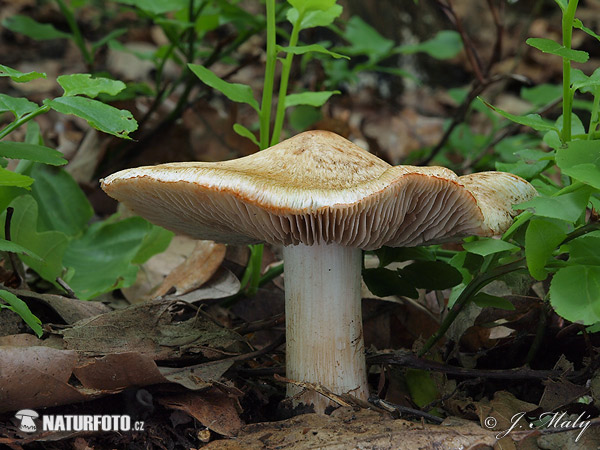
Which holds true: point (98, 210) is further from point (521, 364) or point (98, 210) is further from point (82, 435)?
point (521, 364)

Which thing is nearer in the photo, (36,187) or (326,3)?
(326,3)

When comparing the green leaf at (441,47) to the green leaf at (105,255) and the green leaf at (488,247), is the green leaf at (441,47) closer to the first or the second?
the green leaf at (105,255)

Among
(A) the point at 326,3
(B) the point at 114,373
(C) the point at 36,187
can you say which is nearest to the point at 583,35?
(A) the point at 326,3

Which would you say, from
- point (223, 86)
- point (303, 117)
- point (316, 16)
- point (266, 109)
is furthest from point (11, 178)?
point (303, 117)

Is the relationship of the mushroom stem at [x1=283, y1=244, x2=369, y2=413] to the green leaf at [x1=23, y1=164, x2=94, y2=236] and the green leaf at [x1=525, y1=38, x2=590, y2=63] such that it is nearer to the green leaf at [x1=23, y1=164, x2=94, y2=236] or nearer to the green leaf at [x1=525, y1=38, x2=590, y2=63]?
the green leaf at [x1=525, y1=38, x2=590, y2=63]

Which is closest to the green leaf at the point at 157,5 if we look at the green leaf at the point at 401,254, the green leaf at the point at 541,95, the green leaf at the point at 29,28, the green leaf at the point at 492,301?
the green leaf at the point at 29,28

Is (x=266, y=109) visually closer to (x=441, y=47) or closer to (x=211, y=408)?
(x=211, y=408)

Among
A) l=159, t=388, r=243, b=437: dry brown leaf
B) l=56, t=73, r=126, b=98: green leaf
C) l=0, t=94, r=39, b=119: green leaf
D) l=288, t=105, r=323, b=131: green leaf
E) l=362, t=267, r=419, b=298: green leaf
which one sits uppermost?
l=288, t=105, r=323, b=131: green leaf

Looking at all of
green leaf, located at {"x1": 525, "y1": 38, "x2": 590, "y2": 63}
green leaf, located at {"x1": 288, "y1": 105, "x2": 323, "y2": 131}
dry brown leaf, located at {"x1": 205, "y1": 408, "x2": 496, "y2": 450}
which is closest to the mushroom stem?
dry brown leaf, located at {"x1": 205, "y1": 408, "x2": 496, "y2": 450}
